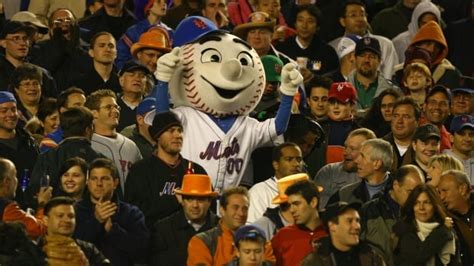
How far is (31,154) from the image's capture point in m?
16.9

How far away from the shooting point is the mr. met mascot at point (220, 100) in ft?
54.8

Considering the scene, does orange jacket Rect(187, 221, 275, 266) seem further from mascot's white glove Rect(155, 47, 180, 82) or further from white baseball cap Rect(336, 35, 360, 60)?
white baseball cap Rect(336, 35, 360, 60)

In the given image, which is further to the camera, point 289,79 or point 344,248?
point 289,79

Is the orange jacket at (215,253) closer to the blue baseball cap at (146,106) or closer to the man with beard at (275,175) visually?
the man with beard at (275,175)

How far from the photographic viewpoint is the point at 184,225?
15594 mm

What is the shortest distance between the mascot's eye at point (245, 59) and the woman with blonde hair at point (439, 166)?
1.68m

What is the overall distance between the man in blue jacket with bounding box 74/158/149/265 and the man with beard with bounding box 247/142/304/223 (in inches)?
44.6

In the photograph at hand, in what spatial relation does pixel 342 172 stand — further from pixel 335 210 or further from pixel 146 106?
pixel 335 210

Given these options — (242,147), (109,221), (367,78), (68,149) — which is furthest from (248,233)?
(367,78)

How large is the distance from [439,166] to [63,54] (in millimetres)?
4441

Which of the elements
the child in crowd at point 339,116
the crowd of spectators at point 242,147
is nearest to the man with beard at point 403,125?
the crowd of spectators at point 242,147

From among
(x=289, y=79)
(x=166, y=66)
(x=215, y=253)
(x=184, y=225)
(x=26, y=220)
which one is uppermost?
(x=166, y=66)

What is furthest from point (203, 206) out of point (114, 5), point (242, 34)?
point (114, 5)

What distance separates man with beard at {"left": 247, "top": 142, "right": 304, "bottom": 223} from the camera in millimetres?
16266
